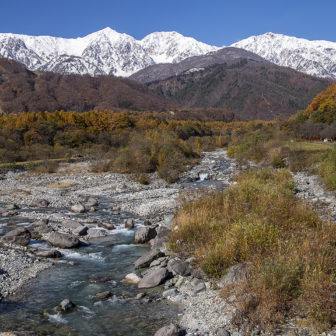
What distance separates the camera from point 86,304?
9.55 m

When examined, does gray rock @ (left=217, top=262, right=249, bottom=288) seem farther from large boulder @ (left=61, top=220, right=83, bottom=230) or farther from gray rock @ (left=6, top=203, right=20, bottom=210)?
gray rock @ (left=6, top=203, right=20, bottom=210)

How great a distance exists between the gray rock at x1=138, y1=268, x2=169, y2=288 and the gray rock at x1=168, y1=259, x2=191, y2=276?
0.30 meters

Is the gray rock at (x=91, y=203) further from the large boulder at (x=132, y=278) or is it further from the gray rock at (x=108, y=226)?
the large boulder at (x=132, y=278)

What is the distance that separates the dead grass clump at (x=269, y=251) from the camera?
751 centimetres

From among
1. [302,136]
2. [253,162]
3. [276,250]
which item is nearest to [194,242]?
[276,250]

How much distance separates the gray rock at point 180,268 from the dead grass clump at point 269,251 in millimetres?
564

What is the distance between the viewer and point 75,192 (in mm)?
30203

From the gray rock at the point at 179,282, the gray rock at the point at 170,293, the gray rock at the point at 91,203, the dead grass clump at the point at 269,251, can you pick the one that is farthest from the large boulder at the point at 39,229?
the gray rock at the point at 170,293

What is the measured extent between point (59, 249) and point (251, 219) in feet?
26.8

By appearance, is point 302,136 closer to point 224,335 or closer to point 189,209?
point 189,209

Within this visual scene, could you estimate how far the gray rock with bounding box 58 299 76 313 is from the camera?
Answer: 9.17 meters

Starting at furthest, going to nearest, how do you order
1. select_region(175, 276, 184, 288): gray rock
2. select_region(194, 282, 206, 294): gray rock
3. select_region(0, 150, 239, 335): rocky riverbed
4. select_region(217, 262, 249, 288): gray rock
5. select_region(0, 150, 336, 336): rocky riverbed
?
select_region(0, 150, 239, 335): rocky riverbed → select_region(175, 276, 184, 288): gray rock → select_region(194, 282, 206, 294): gray rock → select_region(217, 262, 249, 288): gray rock → select_region(0, 150, 336, 336): rocky riverbed

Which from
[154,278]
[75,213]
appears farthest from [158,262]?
[75,213]

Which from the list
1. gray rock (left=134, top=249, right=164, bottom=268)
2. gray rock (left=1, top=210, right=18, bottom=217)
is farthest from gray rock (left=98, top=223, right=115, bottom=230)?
gray rock (left=1, top=210, right=18, bottom=217)
